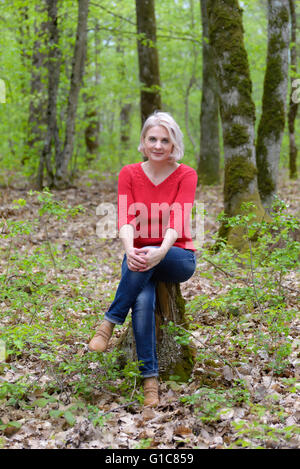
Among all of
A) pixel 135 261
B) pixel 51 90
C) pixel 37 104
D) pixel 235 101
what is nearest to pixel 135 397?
pixel 135 261

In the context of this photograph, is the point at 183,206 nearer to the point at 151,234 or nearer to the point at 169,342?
the point at 151,234

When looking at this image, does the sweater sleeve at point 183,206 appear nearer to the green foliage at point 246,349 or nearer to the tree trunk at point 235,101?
the green foliage at point 246,349

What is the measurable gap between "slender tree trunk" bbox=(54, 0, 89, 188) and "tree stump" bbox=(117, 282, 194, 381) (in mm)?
7971

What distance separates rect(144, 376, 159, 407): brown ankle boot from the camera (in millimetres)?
3271

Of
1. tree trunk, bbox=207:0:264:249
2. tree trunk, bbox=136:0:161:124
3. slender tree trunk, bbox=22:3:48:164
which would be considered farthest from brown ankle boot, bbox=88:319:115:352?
slender tree trunk, bbox=22:3:48:164

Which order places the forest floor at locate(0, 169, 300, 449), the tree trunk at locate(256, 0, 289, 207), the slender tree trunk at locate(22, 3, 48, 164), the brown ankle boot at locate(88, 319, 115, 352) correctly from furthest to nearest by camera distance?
the slender tree trunk at locate(22, 3, 48, 164)
the tree trunk at locate(256, 0, 289, 207)
the brown ankle boot at locate(88, 319, 115, 352)
the forest floor at locate(0, 169, 300, 449)

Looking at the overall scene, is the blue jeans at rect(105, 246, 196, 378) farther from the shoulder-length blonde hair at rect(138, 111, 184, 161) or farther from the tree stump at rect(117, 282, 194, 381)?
the shoulder-length blonde hair at rect(138, 111, 184, 161)

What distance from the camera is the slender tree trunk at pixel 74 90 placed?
10094 mm

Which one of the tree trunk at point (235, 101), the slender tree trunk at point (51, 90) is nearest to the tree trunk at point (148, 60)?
the slender tree trunk at point (51, 90)

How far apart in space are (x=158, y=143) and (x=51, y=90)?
7751 mm

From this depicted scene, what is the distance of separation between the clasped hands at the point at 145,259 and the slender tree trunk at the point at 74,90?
8100 mm

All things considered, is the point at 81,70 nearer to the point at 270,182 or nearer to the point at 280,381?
the point at 270,182
